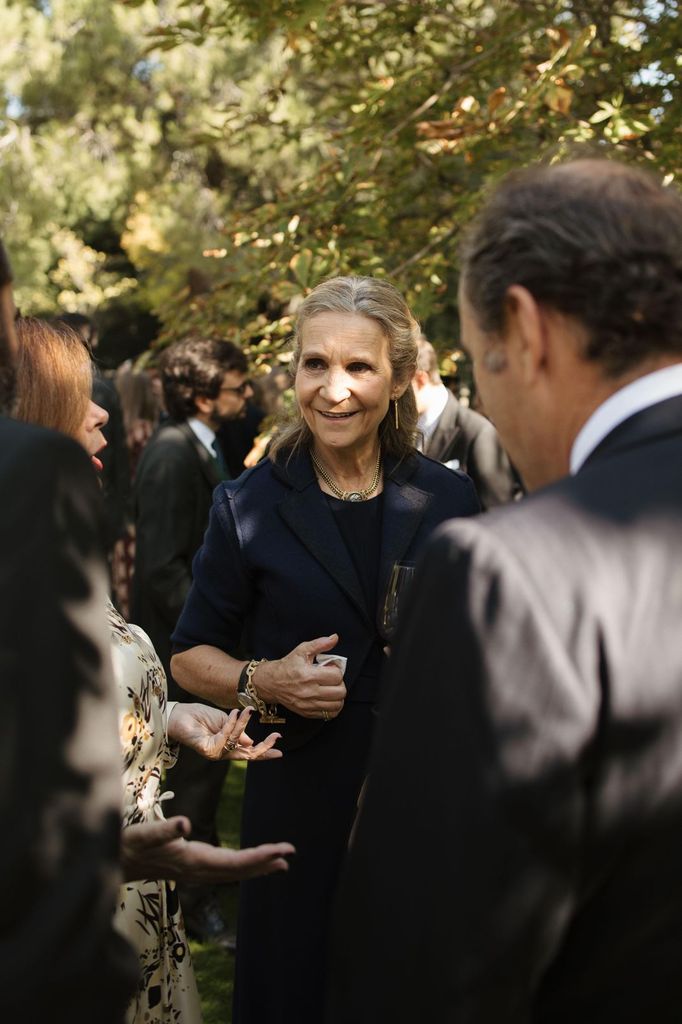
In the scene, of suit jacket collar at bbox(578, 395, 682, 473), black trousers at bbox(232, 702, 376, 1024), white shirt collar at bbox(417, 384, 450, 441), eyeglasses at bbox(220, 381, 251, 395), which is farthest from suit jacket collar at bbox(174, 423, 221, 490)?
suit jacket collar at bbox(578, 395, 682, 473)

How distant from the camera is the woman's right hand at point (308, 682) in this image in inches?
115

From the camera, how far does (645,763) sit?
137cm

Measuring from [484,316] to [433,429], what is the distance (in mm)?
4696

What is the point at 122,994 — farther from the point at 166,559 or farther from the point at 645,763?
the point at 166,559

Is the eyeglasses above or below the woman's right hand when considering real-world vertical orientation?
below

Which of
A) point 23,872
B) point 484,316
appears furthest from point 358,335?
point 23,872

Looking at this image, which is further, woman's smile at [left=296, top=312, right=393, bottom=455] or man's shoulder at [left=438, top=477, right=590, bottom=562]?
woman's smile at [left=296, top=312, right=393, bottom=455]

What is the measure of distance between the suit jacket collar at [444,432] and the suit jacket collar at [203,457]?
129 centimetres

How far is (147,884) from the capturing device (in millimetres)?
2604

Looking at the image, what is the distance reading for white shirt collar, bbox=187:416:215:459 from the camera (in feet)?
18.4

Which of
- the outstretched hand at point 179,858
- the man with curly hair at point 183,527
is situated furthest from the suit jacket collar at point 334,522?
the man with curly hair at point 183,527

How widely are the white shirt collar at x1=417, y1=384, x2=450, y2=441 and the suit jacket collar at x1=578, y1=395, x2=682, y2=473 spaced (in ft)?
15.5

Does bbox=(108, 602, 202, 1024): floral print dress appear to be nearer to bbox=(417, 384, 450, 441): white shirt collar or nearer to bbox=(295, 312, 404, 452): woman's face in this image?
bbox=(295, 312, 404, 452): woman's face

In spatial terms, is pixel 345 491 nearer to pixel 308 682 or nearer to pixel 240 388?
pixel 308 682
